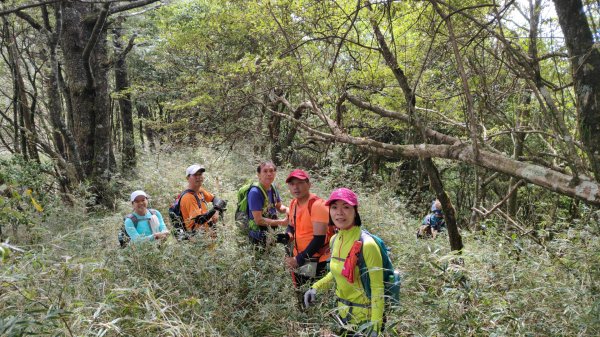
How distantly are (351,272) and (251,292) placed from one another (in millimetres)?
1302

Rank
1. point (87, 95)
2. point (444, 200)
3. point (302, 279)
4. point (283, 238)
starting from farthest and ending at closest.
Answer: point (87, 95) → point (283, 238) → point (444, 200) → point (302, 279)

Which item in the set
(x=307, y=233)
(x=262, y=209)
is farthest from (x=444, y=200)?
(x=262, y=209)

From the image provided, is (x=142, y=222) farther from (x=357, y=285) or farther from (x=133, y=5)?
(x=133, y=5)

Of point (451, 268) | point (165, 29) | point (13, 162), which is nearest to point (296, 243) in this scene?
point (451, 268)

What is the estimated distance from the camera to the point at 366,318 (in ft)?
9.56

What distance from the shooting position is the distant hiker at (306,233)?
4.02 metres

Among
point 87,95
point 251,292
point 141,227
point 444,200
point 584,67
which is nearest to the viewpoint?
point 584,67

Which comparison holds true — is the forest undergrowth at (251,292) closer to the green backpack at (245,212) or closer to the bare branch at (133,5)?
the green backpack at (245,212)

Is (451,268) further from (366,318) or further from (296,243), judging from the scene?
(296,243)

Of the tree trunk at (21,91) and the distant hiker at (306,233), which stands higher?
the tree trunk at (21,91)

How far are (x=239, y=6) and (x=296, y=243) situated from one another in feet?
25.5

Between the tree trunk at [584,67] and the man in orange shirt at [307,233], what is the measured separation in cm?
218

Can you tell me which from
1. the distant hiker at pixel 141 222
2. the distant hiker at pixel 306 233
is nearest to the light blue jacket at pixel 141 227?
the distant hiker at pixel 141 222

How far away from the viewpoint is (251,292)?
384cm
